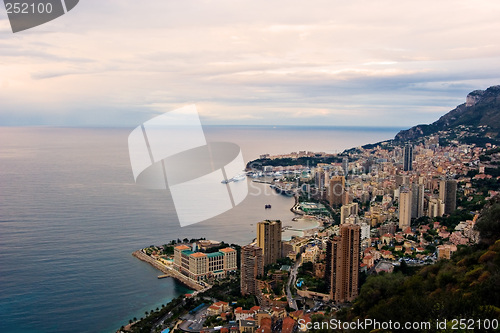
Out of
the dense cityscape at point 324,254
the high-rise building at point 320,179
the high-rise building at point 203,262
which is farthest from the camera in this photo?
the high-rise building at point 320,179

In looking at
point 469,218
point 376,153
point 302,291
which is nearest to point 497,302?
point 302,291

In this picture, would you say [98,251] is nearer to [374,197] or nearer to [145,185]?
[145,185]

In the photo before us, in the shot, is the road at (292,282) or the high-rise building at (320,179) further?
the high-rise building at (320,179)

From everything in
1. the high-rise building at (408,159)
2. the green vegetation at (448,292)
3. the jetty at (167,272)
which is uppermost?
the green vegetation at (448,292)

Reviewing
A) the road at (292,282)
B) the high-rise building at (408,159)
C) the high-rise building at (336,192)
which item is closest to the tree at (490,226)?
the road at (292,282)

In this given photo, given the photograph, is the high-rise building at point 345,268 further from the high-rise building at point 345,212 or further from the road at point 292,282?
the high-rise building at point 345,212

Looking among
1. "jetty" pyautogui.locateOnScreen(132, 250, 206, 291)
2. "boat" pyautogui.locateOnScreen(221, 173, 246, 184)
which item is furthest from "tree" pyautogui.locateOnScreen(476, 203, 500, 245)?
"boat" pyautogui.locateOnScreen(221, 173, 246, 184)

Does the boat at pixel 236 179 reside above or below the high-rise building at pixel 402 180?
below
